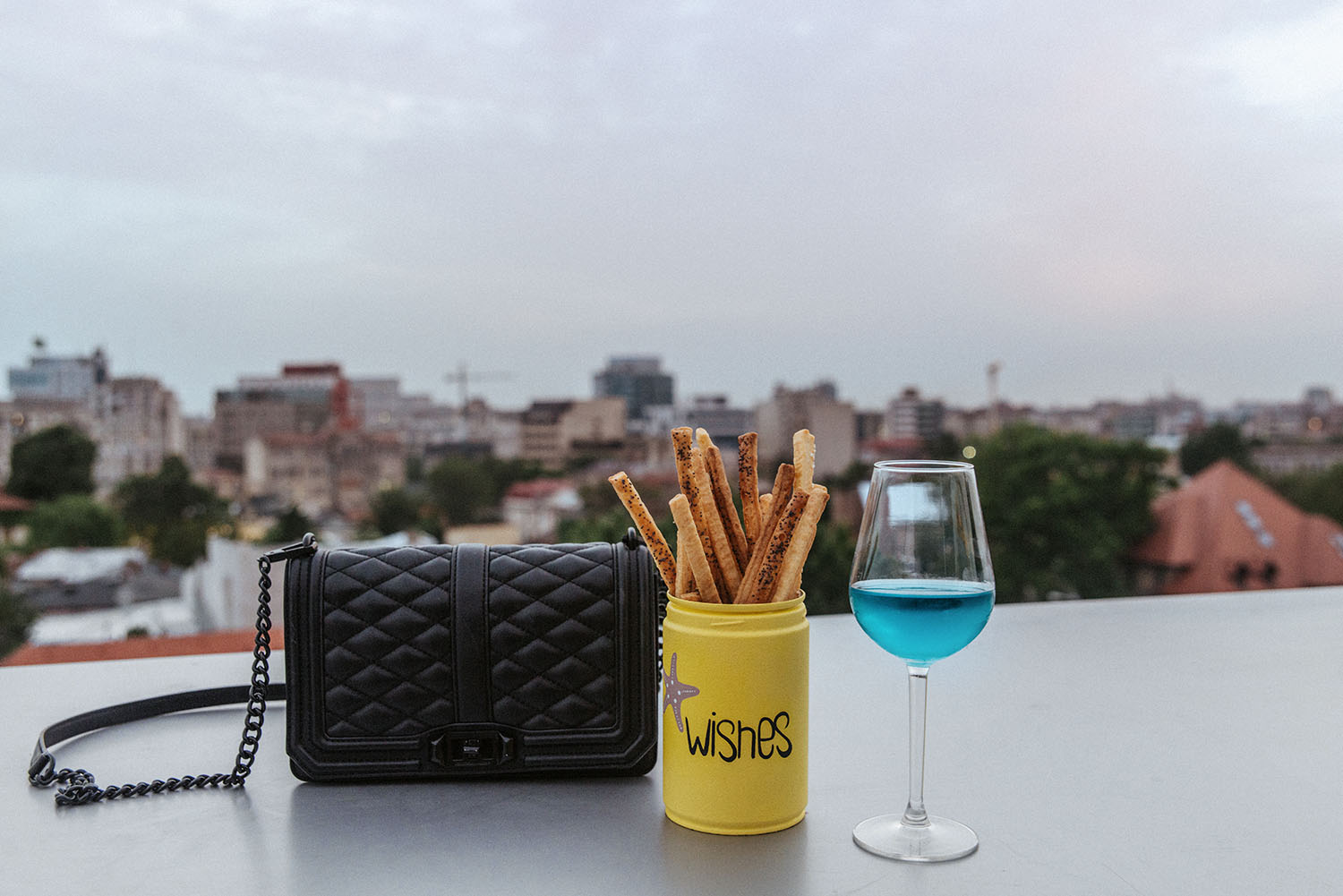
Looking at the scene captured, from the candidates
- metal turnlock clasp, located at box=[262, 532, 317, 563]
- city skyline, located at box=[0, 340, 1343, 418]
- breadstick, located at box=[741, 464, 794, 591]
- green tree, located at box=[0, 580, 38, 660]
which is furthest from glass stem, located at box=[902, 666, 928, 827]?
green tree, located at box=[0, 580, 38, 660]

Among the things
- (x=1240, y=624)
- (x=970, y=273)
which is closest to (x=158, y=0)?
(x=970, y=273)

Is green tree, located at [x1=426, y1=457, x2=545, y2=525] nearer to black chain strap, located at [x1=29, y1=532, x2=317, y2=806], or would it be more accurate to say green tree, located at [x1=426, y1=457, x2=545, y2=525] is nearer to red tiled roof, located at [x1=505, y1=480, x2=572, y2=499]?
red tiled roof, located at [x1=505, y1=480, x2=572, y2=499]

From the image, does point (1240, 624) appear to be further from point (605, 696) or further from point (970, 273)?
point (970, 273)

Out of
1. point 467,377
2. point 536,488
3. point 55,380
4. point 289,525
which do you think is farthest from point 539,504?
point 55,380

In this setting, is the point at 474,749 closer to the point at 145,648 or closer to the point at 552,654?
the point at 552,654

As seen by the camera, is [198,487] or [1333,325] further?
[198,487]

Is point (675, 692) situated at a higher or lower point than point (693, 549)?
lower
